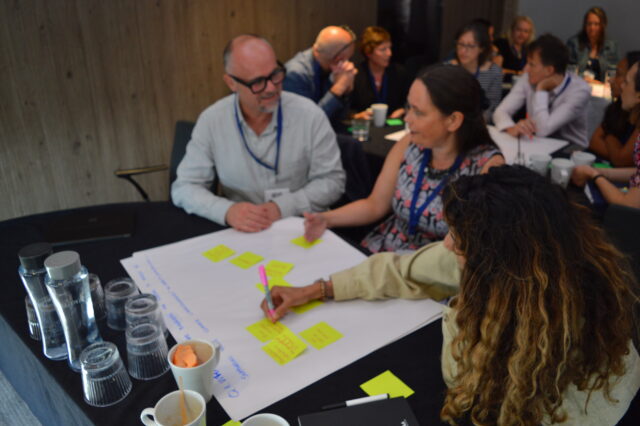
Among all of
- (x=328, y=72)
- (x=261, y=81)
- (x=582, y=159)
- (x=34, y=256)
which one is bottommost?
(x=582, y=159)

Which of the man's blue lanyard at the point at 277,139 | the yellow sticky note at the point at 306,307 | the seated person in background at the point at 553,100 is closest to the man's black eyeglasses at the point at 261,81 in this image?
the man's blue lanyard at the point at 277,139

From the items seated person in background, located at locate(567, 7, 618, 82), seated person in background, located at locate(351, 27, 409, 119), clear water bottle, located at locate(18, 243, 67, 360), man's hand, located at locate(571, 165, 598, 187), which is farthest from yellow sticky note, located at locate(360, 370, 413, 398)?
seated person in background, located at locate(567, 7, 618, 82)

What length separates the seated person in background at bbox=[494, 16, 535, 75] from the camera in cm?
588

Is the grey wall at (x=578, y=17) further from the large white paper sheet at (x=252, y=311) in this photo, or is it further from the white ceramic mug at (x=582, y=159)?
the large white paper sheet at (x=252, y=311)

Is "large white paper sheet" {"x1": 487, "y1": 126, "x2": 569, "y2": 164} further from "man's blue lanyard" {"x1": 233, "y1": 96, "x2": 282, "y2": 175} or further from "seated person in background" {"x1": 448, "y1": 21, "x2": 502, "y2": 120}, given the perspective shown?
"man's blue lanyard" {"x1": 233, "y1": 96, "x2": 282, "y2": 175}

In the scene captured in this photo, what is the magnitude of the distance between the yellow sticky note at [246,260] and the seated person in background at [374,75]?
256 centimetres

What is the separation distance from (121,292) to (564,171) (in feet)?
6.46

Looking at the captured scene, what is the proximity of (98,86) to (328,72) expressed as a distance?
1680 mm

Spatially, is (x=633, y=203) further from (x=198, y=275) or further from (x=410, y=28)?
(x=410, y=28)

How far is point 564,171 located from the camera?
224 cm

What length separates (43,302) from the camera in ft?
3.89

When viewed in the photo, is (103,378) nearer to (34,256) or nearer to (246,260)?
(34,256)

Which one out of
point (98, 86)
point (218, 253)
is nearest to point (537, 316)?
point (218, 253)

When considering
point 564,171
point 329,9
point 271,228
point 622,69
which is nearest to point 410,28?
point 329,9
